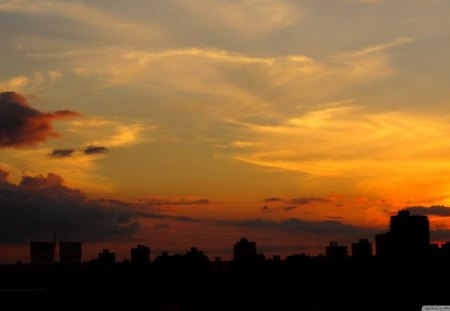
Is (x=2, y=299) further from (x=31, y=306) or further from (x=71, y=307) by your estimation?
(x=71, y=307)

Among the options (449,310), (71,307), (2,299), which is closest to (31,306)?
(2,299)

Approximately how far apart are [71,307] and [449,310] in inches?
3638

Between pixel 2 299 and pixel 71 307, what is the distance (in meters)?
50.3

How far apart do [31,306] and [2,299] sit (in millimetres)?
14083

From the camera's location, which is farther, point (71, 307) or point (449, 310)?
point (71, 307)

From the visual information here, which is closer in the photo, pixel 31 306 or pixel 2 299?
pixel 2 299

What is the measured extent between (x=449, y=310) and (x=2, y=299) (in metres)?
85.9

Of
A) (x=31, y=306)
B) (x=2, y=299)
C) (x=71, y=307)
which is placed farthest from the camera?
(x=71, y=307)

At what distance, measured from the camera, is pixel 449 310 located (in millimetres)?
157625

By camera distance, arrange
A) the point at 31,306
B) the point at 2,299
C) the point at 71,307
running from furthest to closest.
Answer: the point at 71,307 → the point at 31,306 → the point at 2,299

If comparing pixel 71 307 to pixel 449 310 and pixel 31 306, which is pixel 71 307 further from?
pixel 449 310

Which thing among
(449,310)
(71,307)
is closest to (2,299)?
(71,307)

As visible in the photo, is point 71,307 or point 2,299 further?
point 71,307

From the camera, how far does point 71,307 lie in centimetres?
19962
